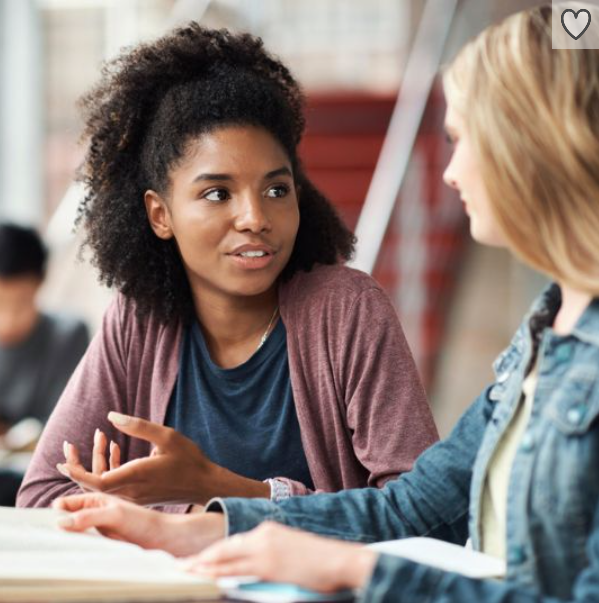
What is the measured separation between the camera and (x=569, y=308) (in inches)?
46.7

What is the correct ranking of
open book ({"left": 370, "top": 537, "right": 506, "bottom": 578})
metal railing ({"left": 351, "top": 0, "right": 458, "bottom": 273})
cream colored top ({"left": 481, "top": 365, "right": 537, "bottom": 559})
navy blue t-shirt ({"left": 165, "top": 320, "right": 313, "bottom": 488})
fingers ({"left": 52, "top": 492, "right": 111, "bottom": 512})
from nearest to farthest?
open book ({"left": 370, "top": 537, "right": 506, "bottom": 578}), cream colored top ({"left": 481, "top": 365, "right": 537, "bottom": 559}), fingers ({"left": 52, "top": 492, "right": 111, "bottom": 512}), navy blue t-shirt ({"left": 165, "top": 320, "right": 313, "bottom": 488}), metal railing ({"left": 351, "top": 0, "right": 458, "bottom": 273})

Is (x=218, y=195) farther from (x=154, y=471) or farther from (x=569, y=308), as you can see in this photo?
(x=569, y=308)

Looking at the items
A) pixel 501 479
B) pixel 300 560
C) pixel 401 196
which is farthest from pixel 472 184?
pixel 401 196

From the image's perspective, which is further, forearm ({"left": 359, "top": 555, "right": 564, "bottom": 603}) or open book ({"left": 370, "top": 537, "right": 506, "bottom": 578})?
open book ({"left": 370, "top": 537, "right": 506, "bottom": 578})

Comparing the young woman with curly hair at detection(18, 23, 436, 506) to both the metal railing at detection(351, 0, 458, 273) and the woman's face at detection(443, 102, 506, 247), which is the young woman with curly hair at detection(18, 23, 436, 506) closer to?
the woman's face at detection(443, 102, 506, 247)

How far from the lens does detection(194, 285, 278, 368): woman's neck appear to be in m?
1.89

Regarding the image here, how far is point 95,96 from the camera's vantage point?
6.42 feet

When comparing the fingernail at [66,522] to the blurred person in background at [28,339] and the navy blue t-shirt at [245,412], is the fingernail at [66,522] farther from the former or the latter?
the blurred person in background at [28,339]

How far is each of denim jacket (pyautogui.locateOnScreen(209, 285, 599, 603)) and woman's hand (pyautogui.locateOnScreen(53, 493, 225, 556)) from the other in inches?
1.1

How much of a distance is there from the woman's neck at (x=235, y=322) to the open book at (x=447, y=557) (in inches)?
27.8

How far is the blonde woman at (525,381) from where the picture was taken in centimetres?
102

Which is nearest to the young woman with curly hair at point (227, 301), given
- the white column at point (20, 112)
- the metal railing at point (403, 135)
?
the metal railing at point (403, 135)

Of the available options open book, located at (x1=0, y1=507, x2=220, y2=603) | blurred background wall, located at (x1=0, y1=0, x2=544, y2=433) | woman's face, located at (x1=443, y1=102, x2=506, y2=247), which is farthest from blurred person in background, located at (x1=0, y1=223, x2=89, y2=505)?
woman's face, located at (x1=443, y1=102, x2=506, y2=247)

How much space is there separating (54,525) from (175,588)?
0.33 metres
